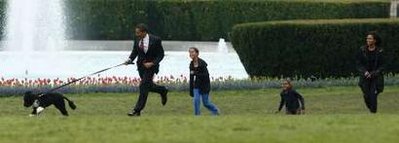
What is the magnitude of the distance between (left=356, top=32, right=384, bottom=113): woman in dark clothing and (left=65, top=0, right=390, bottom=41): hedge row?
19.9 m

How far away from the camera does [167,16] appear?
35.9 meters

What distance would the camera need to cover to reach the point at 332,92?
67.4 feet

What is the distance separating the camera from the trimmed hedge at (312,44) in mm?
22141

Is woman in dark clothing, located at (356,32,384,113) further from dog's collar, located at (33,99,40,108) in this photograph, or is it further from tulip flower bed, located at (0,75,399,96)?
tulip flower bed, located at (0,75,399,96)

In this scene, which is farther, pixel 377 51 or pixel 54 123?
pixel 377 51

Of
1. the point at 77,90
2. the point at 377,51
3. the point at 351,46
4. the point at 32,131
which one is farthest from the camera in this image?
the point at 351,46

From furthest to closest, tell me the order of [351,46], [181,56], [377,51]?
[181,56]
[351,46]
[377,51]

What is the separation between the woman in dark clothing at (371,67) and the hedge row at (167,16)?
19.9 metres

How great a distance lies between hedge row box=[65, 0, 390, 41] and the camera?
116 ft

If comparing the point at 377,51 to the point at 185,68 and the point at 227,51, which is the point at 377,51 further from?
the point at 227,51

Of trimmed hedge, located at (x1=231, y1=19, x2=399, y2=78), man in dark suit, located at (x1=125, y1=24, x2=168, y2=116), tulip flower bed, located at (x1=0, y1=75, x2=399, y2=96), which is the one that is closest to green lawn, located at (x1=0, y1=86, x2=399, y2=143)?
man in dark suit, located at (x1=125, y1=24, x2=168, y2=116)

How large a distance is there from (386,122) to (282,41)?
32.8 ft

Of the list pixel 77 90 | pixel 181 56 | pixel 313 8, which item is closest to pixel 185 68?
pixel 181 56

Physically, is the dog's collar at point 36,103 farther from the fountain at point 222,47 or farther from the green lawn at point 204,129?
the fountain at point 222,47
